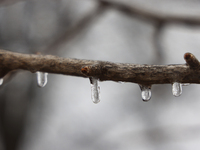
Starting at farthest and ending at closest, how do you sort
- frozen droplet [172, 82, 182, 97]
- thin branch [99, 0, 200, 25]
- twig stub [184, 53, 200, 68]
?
1. thin branch [99, 0, 200, 25]
2. frozen droplet [172, 82, 182, 97]
3. twig stub [184, 53, 200, 68]

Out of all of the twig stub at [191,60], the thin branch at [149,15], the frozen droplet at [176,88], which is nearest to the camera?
the twig stub at [191,60]

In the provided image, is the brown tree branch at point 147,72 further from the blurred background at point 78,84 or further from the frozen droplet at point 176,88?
the blurred background at point 78,84

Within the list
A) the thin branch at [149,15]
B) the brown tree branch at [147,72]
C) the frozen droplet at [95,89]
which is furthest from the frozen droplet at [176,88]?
the thin branch at [149,15]

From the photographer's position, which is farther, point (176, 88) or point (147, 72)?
point (176, 88)

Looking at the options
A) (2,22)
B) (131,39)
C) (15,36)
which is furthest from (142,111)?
(2,22)

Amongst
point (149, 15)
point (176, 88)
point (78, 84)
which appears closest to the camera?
point (176, 88)

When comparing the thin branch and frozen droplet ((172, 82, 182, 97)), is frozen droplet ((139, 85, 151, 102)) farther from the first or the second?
the thin branch

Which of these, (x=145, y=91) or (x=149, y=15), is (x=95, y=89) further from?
(x=149, y=15)

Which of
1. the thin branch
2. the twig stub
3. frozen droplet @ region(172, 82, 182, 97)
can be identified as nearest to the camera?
the twig stub

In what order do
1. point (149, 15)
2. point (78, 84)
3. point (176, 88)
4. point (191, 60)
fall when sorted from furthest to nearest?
1. point (78, 84)
2. point (149, 15)
3. point (176, 88)
4. point (191, 60)

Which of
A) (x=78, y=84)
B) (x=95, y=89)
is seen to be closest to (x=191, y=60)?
(x=95, y=89)

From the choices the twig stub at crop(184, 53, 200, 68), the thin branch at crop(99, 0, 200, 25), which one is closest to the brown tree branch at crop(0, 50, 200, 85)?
the twig stub at crop(184, 53, 200, 68)

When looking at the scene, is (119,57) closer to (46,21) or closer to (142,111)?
(142,111)
